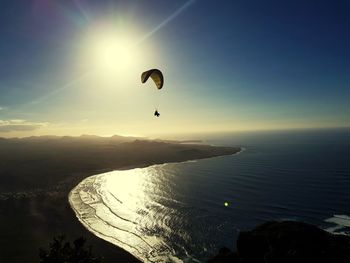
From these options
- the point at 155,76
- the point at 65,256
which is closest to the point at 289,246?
the point at 65,256

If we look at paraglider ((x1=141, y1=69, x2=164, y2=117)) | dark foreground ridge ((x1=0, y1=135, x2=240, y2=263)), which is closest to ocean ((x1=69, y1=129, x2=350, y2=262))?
dark foreground ridge ((x1=0, y1=135, x2=240, y2=263))

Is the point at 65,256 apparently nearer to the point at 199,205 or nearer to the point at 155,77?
the point at 155,77

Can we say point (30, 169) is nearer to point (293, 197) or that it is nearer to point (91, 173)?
point (91, 173)

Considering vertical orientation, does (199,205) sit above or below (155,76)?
below

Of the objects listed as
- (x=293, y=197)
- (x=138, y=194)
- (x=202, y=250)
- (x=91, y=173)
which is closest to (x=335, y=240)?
(x=202, y=250)

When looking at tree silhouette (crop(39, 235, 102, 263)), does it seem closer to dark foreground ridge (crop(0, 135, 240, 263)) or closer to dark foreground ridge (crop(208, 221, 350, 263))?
dark foreground ridge (crop(0, 135, 240, 263))

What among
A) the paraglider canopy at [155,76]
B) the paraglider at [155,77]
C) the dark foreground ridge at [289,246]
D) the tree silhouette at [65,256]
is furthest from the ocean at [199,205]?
the paraglider canopy at [155,76]
